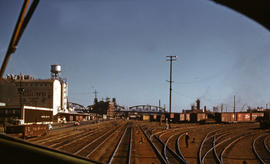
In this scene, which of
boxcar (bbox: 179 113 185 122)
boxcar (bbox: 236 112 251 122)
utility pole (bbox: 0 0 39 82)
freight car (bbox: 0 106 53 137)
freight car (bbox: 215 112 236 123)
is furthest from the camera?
boxcar (bbox: 179 113 185 122)

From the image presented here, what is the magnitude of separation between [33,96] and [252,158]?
79869 mm

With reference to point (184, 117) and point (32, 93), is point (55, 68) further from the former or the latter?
point (184, 117)

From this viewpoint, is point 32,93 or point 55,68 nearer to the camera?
point 32,93

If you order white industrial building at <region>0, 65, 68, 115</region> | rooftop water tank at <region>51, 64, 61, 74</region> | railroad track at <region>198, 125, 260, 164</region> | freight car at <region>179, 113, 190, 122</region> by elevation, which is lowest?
freight car at <region>179, 113, 190, 122</region>

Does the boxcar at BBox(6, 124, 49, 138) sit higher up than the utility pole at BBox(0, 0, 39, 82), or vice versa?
the utility pole at BBox(0, 0, 39, 82)

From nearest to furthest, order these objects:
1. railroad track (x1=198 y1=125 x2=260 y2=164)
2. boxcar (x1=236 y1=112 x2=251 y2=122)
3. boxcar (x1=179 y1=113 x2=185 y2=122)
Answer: railroad track (x1=198 y1=125 x2=260 y2=164) < boxcar (x1=236 y1=112 x2=251 y2=122) < boxcar (x1=179 y1=113 x2=185 y2=122)

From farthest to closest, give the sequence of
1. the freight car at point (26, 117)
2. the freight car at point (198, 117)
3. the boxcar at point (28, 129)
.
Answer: the freight car at point (198, 117)
the freight car at point (26, 117)
the boxcar at point (28, 129)

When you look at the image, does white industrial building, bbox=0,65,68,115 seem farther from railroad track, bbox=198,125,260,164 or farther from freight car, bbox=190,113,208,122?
railroad track, bbox=198,125,260,164

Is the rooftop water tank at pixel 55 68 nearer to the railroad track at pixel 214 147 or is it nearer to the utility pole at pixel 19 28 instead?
the railroad track at pixel 214 147

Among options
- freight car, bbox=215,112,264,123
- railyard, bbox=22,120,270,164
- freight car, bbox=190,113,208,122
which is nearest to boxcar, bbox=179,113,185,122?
freight car, bbox=190,113,208,122

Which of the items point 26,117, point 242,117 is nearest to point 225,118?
point 242,117

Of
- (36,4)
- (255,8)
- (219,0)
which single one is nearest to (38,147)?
(36,4)

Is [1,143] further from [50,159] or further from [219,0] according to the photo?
[219,0]

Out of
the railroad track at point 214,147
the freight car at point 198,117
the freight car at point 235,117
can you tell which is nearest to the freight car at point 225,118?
the freight car at point 235,117
